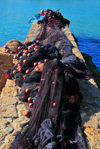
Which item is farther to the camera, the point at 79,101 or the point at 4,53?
the point at 4,53

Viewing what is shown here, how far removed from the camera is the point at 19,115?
2.57m

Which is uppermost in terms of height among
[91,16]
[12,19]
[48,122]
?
[91,16]

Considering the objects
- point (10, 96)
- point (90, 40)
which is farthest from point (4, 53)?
point (90, 40)

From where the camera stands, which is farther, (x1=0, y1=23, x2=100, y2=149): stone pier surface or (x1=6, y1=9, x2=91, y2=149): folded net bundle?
(x1=0, y1=23, x2=100, y2=149): stone pier surface

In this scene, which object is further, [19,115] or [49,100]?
[19,115]

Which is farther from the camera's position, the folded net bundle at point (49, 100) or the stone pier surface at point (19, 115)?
the stone pier surface at point (19, 115)

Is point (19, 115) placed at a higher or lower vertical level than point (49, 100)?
lower

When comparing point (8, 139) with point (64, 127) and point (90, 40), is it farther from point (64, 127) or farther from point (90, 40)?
point (90, 40)

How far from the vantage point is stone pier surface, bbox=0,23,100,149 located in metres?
2.15

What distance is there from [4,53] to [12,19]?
37.0 ft

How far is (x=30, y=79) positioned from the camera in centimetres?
302

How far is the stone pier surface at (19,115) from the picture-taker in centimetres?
215

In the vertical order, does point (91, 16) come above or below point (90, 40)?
above

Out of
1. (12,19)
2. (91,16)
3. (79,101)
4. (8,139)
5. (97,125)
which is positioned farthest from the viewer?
(91,16)
